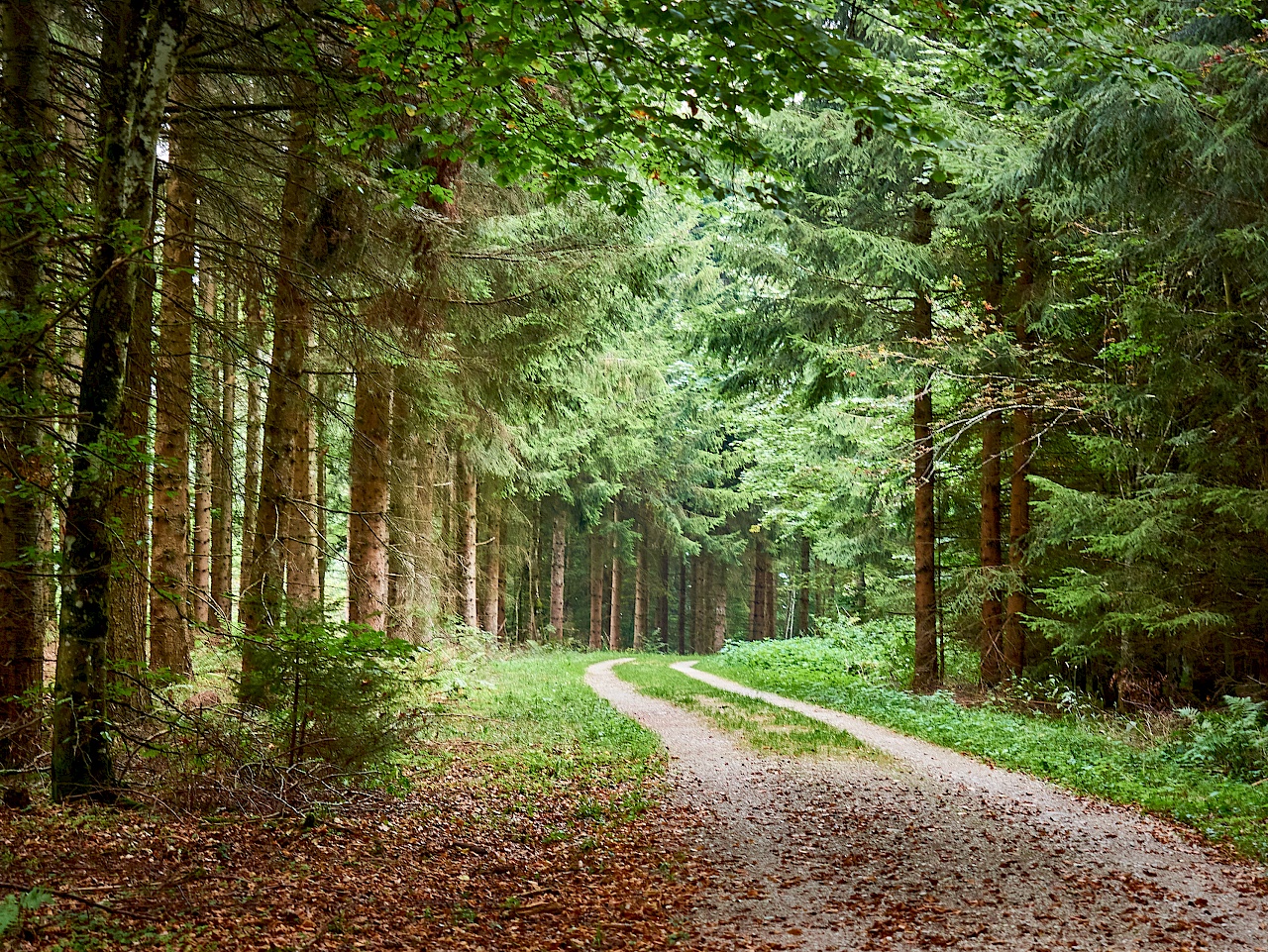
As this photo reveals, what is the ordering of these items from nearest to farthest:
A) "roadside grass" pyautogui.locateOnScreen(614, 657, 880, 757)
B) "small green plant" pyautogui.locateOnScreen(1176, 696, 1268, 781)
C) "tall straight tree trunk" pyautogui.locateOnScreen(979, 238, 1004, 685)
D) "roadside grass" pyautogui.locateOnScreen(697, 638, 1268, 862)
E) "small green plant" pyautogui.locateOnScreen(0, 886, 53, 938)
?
1. "small green plant" pyautogui.locateOnScreen(0, 886, 53, 938)
2. "roadside grass" pyautogui.locateOnScreen(697, 638, 1268, 862)
3. "small green plant" pyautogui.locateOnScreen(1176, 696, 1268, 781)
4. "roadside grass" pyautogui.locateOnScreen(614, 657, 880, 757)
5. "tall straight tree trunk" pyautogui.locateOnScreen(979, 238, 1004, 685)

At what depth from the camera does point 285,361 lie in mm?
8188

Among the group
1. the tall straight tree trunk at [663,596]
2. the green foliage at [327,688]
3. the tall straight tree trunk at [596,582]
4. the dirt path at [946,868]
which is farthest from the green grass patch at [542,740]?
the tall straight tree trunk at [663,596]

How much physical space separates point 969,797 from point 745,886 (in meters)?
Result: 3.22

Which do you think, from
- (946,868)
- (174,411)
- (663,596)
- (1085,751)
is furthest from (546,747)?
(663,596)

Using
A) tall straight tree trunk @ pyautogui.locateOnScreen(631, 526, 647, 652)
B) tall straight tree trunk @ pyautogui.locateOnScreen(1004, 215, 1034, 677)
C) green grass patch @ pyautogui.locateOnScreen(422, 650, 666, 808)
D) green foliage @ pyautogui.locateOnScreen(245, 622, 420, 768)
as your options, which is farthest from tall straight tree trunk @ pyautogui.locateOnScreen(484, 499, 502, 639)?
green foliage @ pyautogui.locateOnScreen(245, 622, 420, 768)

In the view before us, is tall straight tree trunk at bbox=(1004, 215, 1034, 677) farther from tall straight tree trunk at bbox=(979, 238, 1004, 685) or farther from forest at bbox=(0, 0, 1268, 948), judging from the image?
tall straight tree trunk at bbox=(979, 238, 1004, 685)

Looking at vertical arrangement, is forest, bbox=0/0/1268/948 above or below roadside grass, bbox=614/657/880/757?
above

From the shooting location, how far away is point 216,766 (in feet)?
20.0

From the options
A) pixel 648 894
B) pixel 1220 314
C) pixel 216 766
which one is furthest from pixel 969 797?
pixel 216 766

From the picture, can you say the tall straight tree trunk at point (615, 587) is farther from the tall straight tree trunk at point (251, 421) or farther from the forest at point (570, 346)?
the tall straight tree trunk at point (251, 421)

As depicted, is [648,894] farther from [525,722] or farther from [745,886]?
[525,722]

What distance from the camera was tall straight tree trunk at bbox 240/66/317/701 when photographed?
718cm

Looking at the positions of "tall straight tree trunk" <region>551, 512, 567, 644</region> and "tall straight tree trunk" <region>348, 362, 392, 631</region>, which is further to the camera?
"tall straight tree trunk" <region>551, 512, 567, 644</region>

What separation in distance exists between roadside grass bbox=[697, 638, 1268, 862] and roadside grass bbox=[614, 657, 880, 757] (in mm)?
1225
